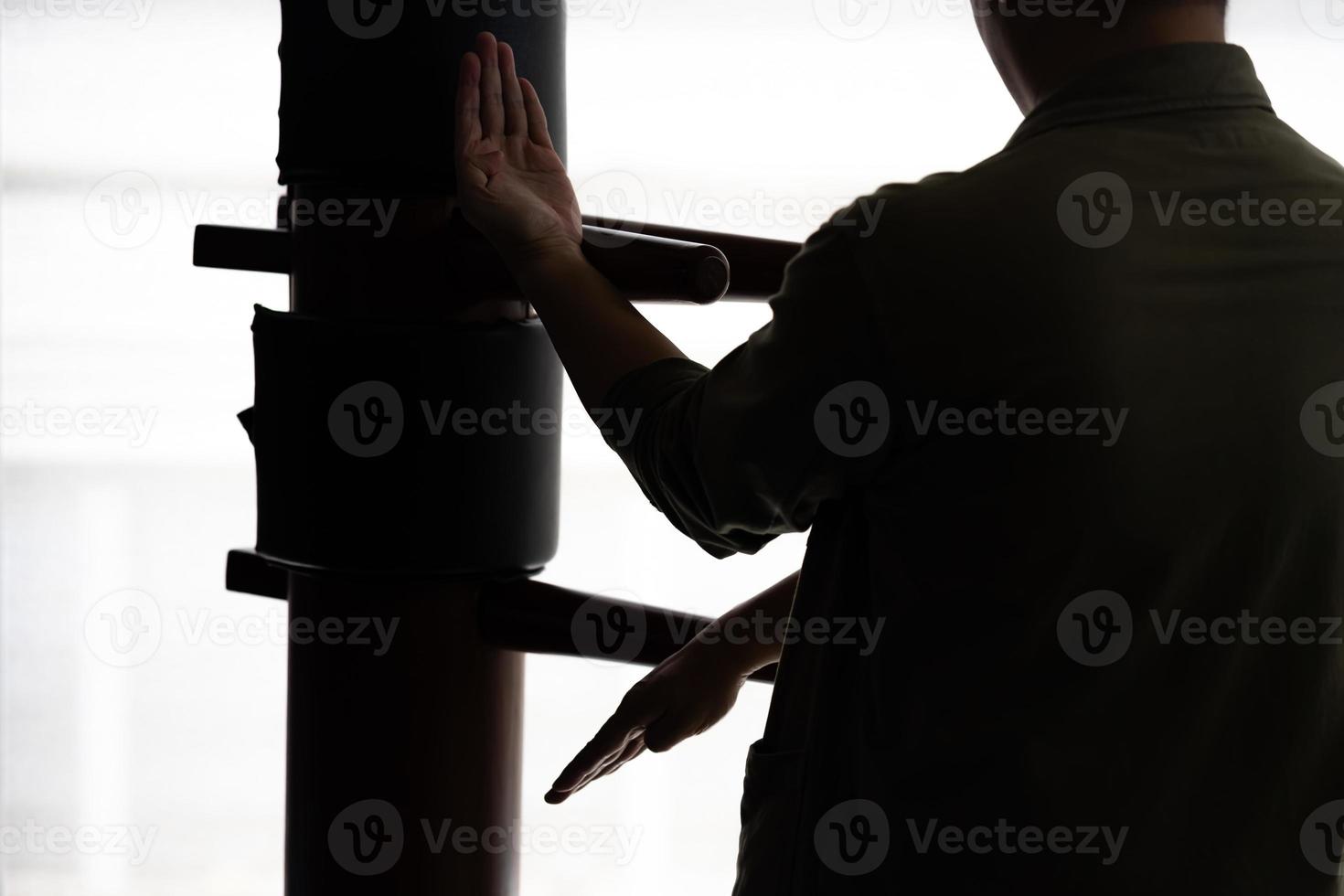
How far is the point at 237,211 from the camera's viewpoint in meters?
2.38

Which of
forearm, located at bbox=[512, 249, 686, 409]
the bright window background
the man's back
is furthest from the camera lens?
the bright window background

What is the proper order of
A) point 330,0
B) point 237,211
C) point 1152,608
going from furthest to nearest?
point 237,211 < point 330,0 < point 1152,608

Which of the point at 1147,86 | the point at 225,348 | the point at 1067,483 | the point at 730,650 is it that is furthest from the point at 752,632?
the point at 225,348

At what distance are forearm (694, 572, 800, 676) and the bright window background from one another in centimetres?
143

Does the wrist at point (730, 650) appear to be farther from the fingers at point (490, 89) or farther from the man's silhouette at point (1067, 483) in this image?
the fingers at point (490, 89)

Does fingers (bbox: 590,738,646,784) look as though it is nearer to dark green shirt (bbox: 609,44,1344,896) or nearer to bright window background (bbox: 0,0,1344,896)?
dark green shirt (bbox: 609,44,1344,896)

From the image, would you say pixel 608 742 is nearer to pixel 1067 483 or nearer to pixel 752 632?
pixel 752 632

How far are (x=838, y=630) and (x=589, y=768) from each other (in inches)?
7.1

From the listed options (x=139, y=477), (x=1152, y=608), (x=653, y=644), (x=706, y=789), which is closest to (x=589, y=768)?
(x=653, y=644)

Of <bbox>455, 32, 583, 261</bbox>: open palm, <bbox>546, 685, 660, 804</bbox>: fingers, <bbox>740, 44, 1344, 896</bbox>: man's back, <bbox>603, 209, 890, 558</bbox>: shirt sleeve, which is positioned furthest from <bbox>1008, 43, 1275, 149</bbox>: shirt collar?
<bbox>546, 685, 660, 804</bbox>: fingers

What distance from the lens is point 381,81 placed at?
0.69 meters

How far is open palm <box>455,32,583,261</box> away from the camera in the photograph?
26.6 inches

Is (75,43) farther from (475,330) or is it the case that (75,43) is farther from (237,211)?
(475,330)

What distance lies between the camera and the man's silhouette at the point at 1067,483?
532mm
